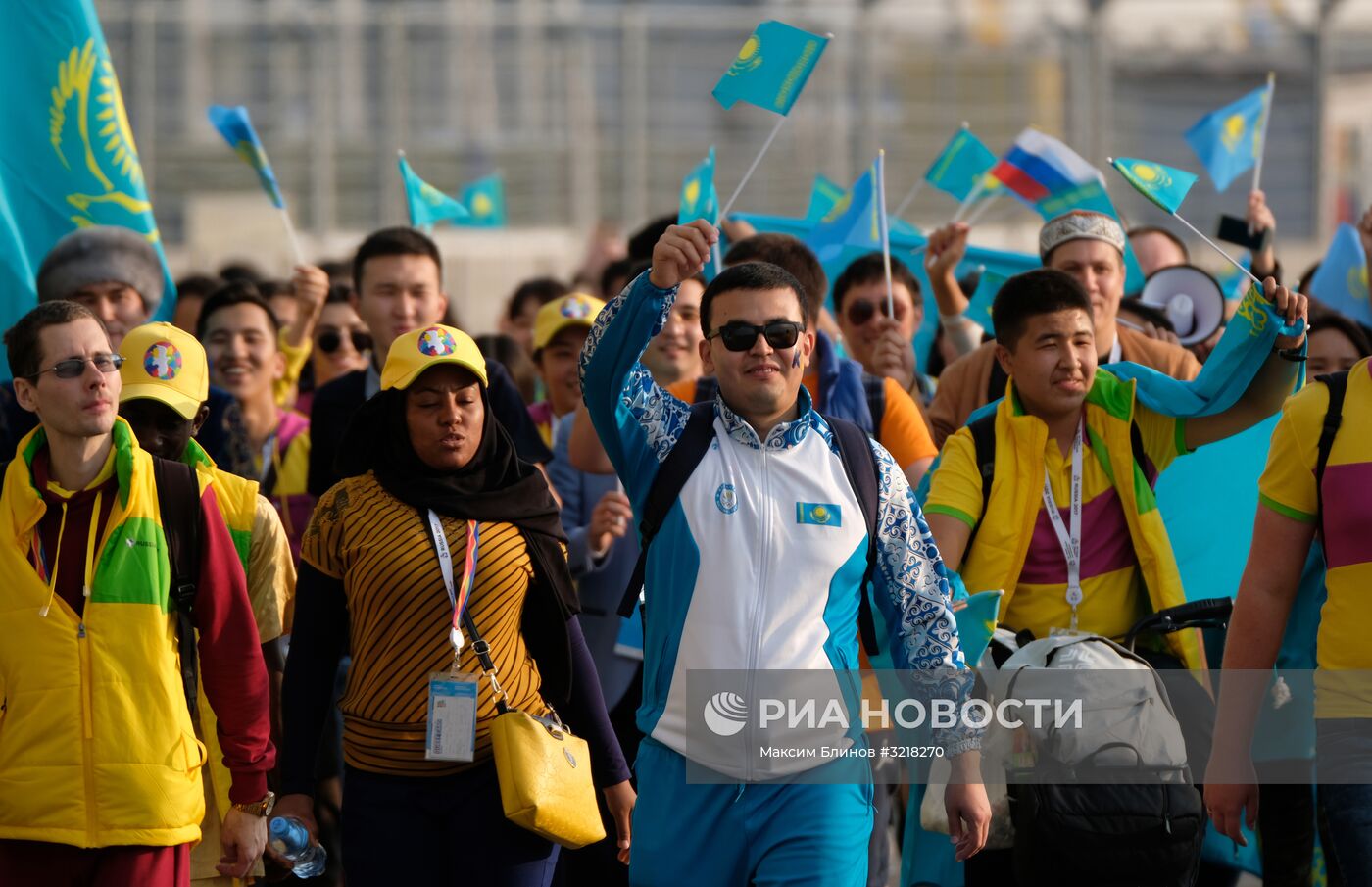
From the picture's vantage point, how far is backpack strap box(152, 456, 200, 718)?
5305mm

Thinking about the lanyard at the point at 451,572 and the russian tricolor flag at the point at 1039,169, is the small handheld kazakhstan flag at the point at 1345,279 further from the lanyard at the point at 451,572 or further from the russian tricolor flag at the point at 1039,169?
the lanyard at the point at 451,572

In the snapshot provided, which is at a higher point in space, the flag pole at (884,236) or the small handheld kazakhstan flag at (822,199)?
the small handheld kazakhstan flag at (822,199)

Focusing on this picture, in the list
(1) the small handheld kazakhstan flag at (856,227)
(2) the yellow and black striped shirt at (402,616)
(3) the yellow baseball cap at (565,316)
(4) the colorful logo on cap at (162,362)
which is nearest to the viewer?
(2) the yellow and black striped shirt at (402,616)

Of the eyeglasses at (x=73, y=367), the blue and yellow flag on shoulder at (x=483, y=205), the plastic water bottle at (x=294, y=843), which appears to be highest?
the blue and yellow flag on shoulder at (x=483, y=205)

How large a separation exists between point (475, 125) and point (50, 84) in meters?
18.5

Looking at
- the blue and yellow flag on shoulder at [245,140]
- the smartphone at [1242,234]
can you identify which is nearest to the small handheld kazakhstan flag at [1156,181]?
the smartphone at [1242,234]

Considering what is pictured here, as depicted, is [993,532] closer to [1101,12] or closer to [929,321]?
[929,321]

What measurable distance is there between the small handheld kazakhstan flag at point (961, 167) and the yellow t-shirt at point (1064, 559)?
4161 millimetres

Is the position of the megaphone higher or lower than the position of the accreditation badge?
higher

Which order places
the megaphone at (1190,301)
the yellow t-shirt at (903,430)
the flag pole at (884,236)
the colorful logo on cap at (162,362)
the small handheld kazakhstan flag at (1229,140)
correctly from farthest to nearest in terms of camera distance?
the small handheld kazakhstan flag at (1229,140) → the megaphone at (1190,301) → the flag pole at (884,236) → the yellow t-shirt at (903,430) → the colorful logo on cap at (162,362)

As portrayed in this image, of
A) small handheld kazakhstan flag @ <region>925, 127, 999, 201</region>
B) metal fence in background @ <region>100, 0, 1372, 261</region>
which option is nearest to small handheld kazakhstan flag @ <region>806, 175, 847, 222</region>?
small handheld kazakhstan flag @ <region>925, 127, 999, 201</region>

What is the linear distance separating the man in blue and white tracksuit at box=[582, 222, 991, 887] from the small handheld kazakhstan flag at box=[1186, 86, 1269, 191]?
540 centimetres

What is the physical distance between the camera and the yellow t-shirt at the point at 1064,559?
6027mm

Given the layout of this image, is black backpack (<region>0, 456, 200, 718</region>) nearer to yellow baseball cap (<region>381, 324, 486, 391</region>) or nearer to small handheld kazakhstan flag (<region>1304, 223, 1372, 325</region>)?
yellow baseball cap (<region>381, 324, 486, 391</region>)
